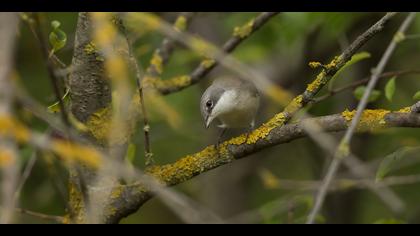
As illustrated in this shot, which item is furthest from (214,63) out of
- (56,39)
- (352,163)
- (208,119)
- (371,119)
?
(352,163)

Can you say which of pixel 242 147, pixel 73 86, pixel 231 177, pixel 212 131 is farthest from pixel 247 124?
pixel 231 177

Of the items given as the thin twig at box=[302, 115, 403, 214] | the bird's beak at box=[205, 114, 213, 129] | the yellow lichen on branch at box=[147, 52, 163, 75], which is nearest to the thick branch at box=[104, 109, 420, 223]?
the thin twig at box=[302, 115, 403, 214]

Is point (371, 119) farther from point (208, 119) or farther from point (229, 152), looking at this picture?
point (208, 119)

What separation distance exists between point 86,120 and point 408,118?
1.47m

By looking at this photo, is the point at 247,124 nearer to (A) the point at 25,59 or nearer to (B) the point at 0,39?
(B) the point at 0,39

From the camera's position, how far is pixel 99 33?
129cm

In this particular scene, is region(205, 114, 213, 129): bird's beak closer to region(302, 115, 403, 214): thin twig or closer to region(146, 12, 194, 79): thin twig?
region(146, 12, 194, 79): thin twig

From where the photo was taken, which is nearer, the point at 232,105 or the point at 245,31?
the point at 232,105

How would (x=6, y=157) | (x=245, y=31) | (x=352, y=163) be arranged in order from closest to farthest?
(x=6, y=157), (x=352, y=163), (x=245, y=31)

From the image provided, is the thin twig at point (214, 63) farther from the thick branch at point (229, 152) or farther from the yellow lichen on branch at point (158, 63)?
the thick branch at point (229, 152)

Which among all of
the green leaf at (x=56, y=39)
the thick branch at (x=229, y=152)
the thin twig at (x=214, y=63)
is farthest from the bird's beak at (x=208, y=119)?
the green leaf at (x=56, y=39)

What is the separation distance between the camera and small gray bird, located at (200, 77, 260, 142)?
3678 mm

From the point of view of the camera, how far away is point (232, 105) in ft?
12.1

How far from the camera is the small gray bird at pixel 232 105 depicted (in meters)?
3.68
